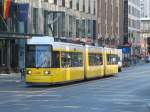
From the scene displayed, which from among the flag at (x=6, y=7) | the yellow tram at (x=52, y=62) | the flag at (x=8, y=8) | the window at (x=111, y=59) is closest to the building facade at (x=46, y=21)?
the flag at (x=8, y=8)

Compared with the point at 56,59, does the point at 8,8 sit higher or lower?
higher

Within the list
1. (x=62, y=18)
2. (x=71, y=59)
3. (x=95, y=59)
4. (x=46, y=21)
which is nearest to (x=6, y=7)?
(x=46, y=21)

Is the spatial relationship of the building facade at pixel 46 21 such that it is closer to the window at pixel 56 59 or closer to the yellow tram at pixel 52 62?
the yellow tram at pixel 52 62

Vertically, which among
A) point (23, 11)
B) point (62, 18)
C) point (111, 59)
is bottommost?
point (111, 59)

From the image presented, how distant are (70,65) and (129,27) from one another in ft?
331

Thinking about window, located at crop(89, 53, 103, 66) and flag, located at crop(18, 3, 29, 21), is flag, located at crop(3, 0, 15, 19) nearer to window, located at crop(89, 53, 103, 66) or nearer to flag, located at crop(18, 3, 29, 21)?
flag, located at crop(18, 3, 29, 21)

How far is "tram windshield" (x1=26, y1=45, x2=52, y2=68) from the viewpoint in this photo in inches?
1350

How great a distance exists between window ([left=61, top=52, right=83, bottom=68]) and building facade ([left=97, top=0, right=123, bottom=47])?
50958 mm

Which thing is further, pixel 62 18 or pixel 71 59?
pixel 62 18

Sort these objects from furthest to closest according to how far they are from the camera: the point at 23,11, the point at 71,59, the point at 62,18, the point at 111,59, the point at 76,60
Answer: the point at 62,18 < the point at 23,11 < the point at 111,59 < the point at 76,60 < the point at 71,59

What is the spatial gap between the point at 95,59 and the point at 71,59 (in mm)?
8800

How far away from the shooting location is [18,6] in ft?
201

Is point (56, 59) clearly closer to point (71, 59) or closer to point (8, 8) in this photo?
point (71, 59)

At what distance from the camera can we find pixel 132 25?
144 m
